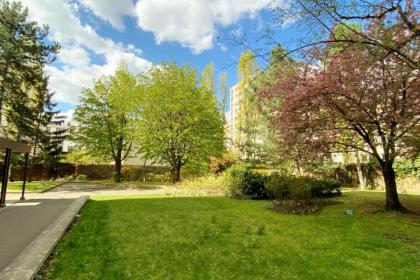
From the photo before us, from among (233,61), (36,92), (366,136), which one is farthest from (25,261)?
(36,92)

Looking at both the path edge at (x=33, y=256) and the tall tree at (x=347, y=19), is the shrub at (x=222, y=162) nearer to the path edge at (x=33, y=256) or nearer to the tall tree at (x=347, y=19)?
the path edge at (x=33, y=256)

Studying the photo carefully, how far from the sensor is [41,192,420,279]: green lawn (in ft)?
14.2

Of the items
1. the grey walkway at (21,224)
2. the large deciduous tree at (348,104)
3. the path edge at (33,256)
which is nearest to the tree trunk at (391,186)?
the large deciduous tree at (348,104)

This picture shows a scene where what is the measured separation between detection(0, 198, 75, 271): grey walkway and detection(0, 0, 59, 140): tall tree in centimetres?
974

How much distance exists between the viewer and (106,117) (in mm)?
24922

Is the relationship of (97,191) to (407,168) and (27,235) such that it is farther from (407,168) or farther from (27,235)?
(407,168)

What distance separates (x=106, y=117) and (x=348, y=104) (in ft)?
70.0

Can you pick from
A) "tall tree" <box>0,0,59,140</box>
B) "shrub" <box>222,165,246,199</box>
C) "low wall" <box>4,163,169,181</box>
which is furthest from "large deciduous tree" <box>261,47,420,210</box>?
"low wall" <box>4,163,169,181</box>

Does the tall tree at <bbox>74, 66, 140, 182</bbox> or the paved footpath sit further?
the tall tree at <bbox>74, 66, 140, 182</bbox>

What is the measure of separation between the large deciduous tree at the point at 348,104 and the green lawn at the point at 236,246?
2.36 meters

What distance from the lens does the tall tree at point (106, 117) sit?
79.7 feet

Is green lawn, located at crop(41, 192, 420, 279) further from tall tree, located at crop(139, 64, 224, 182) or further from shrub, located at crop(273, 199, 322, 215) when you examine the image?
tall tree, located at crop(139, 64, 224, 182)

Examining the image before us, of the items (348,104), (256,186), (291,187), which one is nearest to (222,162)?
(256,186)

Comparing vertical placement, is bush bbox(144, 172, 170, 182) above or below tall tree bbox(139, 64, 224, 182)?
below
